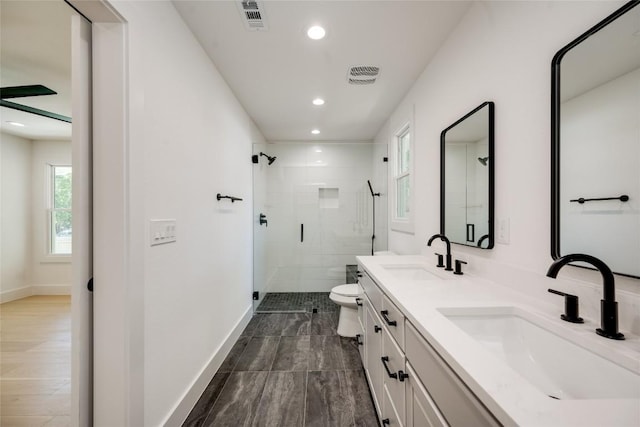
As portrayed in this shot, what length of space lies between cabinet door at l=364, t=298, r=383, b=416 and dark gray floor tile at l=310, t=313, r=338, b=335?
0.96 meters

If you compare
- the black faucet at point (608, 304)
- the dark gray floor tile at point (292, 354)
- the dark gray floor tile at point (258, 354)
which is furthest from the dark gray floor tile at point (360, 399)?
the black faucet at point (608, 304)

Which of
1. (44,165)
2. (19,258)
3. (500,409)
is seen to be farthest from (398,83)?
(19,258)

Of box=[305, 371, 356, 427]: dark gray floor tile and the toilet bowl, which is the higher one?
the toilet bowl

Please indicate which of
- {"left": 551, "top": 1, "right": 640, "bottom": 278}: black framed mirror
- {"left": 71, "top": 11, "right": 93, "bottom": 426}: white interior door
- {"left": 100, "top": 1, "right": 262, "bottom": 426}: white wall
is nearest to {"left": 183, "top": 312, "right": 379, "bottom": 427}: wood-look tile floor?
{"left": 100, "top": 1, "right": 262, "bottom": 426}: white wall

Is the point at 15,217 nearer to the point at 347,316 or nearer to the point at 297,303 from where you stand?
the point at 297,303

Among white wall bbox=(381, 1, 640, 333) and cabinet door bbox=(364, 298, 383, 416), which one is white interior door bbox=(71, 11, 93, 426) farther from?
white wall bbox=(381, 1, 640, 333)

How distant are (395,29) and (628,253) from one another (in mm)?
1672

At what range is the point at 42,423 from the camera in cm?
157

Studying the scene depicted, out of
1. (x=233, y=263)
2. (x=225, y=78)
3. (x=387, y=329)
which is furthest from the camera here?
(x=233, y=263)

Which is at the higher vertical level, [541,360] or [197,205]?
[197,205]

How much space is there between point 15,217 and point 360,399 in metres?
5.42

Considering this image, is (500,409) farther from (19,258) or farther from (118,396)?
(19,258)

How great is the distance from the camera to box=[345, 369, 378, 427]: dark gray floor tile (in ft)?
5.24

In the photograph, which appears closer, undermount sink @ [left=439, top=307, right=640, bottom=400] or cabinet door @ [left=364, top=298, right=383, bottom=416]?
undermount sink @ [left=439, top=307, right=640, bottom=400]
